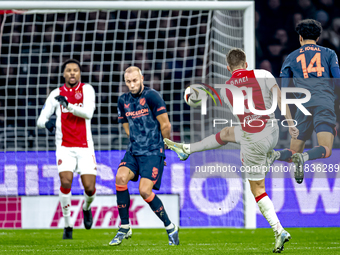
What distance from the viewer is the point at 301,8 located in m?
10.7

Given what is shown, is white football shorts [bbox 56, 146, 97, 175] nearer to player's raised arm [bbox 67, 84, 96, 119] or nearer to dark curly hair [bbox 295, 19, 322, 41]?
player's raised arm [bbox 67, 84, 96, 119]

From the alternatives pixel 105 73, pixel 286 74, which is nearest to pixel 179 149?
pixel 286 74

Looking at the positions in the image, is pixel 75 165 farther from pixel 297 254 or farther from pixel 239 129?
pixel 297 254

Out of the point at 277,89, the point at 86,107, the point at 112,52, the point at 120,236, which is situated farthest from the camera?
the point at 112,52

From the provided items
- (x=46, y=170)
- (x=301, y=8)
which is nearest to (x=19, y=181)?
(x=46, y=170)

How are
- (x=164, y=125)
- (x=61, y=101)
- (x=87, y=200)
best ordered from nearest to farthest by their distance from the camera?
(x=164, y=125)
(x=61, y=101)
(x=87, y=200)

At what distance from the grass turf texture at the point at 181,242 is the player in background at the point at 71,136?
52 centimetres

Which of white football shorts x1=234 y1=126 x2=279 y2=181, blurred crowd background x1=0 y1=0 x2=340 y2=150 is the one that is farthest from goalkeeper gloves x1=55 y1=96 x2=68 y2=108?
blurred crowd background x1=0 y1=0 x2=340 y2=150

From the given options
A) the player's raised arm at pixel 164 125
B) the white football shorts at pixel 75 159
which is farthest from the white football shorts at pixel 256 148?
the white football shorts at pixel 75 159

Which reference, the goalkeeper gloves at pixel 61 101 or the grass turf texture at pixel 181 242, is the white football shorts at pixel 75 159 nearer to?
the goalkeeper gloves at pixel 61 101

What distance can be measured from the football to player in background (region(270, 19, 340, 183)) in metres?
0.82

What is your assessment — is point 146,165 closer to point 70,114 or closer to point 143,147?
point 143,147

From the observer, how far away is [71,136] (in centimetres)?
559

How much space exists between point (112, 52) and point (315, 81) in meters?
4.06
